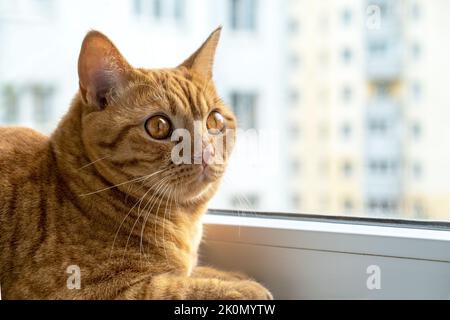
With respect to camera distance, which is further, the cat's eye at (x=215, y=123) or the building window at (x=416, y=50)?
the building window at (x=416, y=50)

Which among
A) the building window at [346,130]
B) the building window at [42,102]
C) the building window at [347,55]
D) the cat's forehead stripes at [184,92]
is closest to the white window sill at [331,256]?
the cat's forehead stripes at [184,92]

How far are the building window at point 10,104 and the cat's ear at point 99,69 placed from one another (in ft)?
2.42

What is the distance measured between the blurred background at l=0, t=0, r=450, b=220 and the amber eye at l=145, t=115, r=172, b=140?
24 cm

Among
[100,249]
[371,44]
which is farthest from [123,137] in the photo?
[371,44]

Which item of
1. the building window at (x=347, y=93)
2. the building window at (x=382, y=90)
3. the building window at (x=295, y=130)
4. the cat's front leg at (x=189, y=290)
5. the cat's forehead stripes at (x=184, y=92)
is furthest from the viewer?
the building window at (x=295, y=130)

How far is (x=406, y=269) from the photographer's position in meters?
0.98

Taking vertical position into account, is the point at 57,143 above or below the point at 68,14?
below

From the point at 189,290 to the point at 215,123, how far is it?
37 centimetres

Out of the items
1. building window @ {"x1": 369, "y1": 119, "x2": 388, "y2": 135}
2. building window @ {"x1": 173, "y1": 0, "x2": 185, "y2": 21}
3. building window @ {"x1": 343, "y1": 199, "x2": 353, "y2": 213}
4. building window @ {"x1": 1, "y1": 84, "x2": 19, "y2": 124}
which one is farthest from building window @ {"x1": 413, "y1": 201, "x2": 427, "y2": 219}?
building window @ {"x1": 1, "y1": 84, "x2": 19, "y2": 124}

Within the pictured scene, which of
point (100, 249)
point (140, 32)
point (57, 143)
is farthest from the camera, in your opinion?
point (140, 32)

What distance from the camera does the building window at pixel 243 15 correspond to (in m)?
1.56

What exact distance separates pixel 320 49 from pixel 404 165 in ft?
1.58

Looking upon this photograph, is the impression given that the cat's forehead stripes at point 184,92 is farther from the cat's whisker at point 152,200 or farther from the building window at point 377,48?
the building window at point 377,48

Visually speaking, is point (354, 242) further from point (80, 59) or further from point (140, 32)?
point (140, 32)
